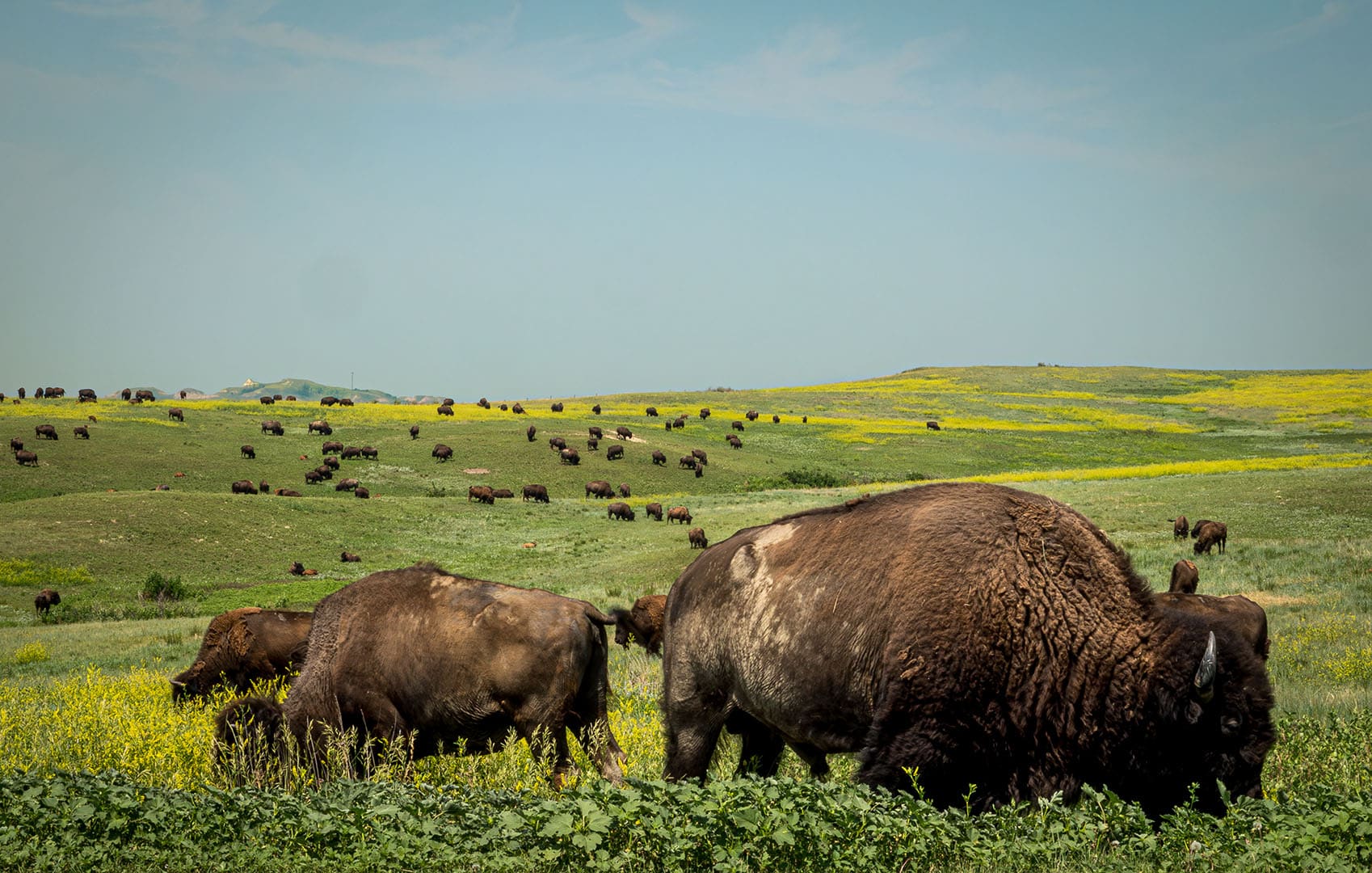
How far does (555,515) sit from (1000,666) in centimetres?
4456

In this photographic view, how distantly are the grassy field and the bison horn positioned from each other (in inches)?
108

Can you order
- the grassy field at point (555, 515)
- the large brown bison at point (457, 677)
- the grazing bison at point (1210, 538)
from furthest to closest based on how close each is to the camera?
1. the grazing bison at point (1210, 538)
2. the grassy field at point (555, 515)
3. the large brown bison at point (457, 677)

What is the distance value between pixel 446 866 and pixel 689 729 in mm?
1987

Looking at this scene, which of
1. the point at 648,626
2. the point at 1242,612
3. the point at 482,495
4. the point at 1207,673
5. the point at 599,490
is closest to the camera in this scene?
the point at 1207,673

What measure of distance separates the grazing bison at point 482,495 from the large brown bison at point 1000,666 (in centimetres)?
4578

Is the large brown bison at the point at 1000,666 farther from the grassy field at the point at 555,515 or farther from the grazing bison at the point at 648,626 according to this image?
the grazing bison at the point at 648,626

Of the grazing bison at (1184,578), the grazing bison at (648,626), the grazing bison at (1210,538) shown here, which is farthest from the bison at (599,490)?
the grazing bison at (1184,578)

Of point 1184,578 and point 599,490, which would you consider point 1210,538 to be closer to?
point 1184,578

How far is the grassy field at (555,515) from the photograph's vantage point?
1120cm

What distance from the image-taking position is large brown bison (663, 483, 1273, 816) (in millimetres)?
5691

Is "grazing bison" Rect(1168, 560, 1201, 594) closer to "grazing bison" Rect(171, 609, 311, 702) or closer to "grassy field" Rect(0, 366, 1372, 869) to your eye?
"grassy field" Rect(0, 366, 1372, 869)

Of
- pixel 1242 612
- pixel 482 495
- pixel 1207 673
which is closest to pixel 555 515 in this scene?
pixel 482 495

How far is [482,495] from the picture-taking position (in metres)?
51.5

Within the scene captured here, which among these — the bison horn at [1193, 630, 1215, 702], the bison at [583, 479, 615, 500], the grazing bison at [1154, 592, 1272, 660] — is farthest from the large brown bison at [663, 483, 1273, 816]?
the bison at [583, 479, 615, 500]
